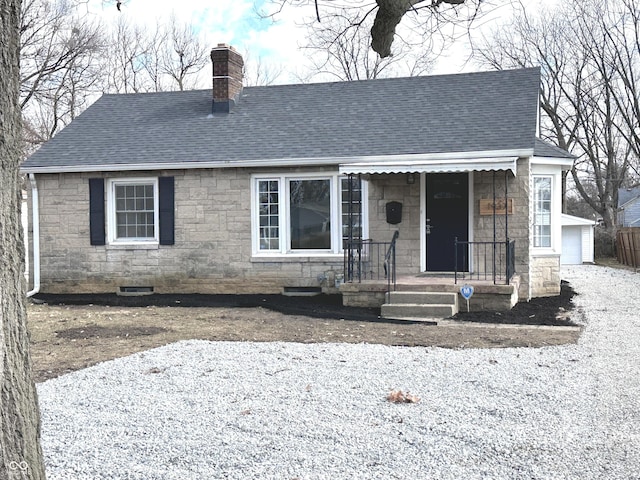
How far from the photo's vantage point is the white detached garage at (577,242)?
29359 millimetres

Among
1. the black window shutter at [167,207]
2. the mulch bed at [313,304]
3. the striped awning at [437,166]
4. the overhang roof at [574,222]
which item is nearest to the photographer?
the mulch bed at [313,304]

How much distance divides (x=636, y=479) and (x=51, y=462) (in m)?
3.39

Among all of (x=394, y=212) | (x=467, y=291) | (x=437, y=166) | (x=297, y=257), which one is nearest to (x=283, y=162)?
(x=297, y=257)

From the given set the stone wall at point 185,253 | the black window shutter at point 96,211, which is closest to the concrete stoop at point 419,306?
the stone wall at point 185,253

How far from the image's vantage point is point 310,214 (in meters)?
13.1

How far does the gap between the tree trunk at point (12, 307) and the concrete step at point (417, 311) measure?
26.5 ft

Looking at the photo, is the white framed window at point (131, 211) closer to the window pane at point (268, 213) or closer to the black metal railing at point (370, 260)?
the window pane at point (268, 213)

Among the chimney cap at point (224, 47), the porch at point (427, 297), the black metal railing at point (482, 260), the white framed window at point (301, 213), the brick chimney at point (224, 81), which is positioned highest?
the chimney cap at point (224, 47)

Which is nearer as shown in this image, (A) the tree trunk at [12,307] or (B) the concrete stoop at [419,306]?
(A) the tree trunk at [12,307]

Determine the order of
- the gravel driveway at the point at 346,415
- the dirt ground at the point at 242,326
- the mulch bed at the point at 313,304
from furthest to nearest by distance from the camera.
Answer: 1. the mulch bed at the point at 313,304
2. the dirt ground at the point at 242,326
3. the gravel driveway at the point at 346,415

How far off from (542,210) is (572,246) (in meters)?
17.8

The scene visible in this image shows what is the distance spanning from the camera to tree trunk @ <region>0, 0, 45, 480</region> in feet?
8.45

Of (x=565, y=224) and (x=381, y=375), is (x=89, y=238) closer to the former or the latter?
(x=381, y=375)

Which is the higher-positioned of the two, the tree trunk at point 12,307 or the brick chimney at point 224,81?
the brick chimney at point 224,81
